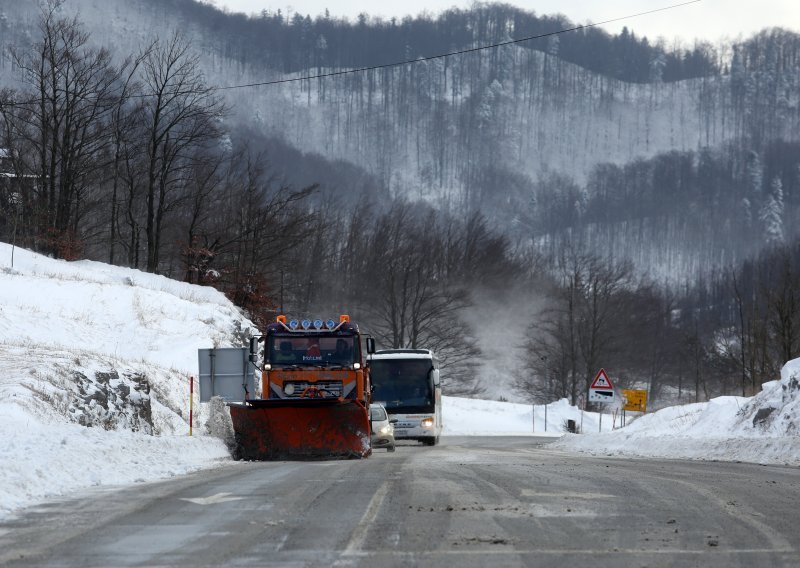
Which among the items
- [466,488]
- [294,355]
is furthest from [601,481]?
[294,355]

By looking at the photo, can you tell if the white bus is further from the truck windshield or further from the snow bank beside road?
the truck windshield

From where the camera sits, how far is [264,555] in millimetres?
8297

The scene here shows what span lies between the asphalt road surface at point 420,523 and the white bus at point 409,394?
22672 mm

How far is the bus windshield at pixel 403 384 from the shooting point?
38062 millimetres

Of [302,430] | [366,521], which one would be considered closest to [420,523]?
[366,521]

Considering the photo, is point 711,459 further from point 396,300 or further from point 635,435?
point 396,300

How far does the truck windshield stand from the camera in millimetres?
23969

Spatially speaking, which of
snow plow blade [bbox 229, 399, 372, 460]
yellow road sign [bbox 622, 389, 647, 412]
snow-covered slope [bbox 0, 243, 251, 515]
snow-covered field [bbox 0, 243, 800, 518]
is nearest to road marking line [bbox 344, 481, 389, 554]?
snow-covered field [bbox 0, 243, 800, 518]

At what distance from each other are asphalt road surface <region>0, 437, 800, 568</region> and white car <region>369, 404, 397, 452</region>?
48.3 ft

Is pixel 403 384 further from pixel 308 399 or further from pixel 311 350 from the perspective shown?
pixel 308 399

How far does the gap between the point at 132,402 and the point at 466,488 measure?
41.7 ft

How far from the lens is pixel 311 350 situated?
24062 mm

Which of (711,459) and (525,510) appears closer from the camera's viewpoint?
(525,510)

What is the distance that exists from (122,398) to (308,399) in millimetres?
4390
